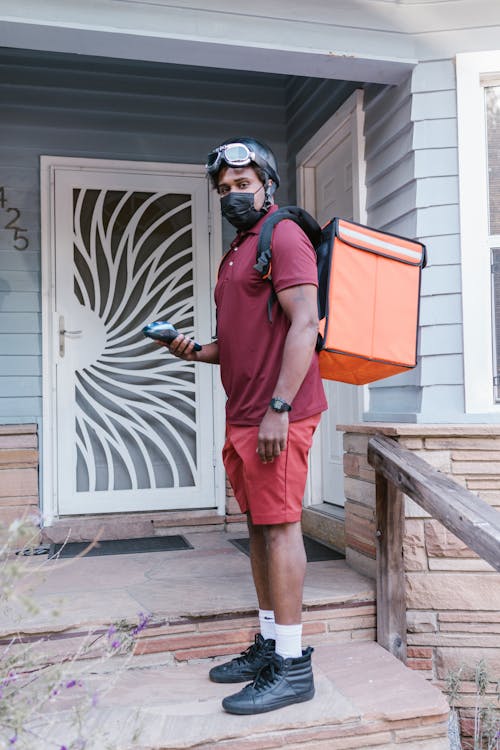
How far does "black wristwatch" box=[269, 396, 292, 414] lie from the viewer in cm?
210

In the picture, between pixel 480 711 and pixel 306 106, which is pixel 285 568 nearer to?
pixel 480 711

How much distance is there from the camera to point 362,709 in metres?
2.20

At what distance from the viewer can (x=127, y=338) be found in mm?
4293

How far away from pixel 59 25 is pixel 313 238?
1.31 meters

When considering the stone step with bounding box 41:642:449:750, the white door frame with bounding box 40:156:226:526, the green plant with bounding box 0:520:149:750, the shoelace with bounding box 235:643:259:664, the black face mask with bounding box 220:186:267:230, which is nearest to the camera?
the green plant with bounding box 0:520:149:750

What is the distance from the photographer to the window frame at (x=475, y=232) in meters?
2.95

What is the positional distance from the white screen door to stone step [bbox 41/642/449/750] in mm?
1811

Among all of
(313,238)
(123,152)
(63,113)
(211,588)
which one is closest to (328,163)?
(123,152)

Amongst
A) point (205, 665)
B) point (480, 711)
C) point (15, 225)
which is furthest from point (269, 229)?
point (15, 225)

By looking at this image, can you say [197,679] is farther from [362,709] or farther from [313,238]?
[313,238]

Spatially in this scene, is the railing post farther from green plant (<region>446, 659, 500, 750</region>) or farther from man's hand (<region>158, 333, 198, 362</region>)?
man's hand (<region>158, 333, 198, 362</region>)

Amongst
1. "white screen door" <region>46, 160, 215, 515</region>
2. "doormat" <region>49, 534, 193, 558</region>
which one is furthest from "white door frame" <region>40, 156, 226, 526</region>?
"doormat" <region>49, 534, 193, 558</region>

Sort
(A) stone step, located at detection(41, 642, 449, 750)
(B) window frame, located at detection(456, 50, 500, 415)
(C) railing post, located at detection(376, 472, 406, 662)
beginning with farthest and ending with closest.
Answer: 1. (B) window frame, located at detection(456, 50, 500, 415)
2. (C) railing post, located at detection(376, 472, 406, 662)
3. (A) stone step, located at detection(41, 642, 449, 750)

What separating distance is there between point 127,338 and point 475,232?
2136 mm
